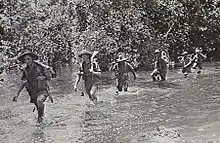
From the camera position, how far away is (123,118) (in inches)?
568

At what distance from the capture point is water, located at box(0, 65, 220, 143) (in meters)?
11.8

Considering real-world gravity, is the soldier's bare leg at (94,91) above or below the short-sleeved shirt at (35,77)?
below

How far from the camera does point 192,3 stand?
3828 centimetres

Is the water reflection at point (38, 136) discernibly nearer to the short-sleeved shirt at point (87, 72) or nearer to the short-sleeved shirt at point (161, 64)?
the short-sleeved shirt at point (87, 72)

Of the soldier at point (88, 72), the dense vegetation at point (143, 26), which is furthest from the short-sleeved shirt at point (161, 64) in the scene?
the dense vegetation at point (143, 26)

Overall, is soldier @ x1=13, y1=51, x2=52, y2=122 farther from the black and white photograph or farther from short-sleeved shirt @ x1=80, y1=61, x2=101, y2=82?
short-sleeved shirt @ x1=80, y1=61, x2=101, y2=82

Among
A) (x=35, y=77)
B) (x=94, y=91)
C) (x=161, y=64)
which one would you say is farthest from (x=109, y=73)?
(x=35, y=77)

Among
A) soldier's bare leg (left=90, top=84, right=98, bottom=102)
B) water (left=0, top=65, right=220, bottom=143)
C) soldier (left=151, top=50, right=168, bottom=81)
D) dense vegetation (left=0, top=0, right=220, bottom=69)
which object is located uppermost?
dense vegetation (left=0, top=0, right=220, bottom=69)

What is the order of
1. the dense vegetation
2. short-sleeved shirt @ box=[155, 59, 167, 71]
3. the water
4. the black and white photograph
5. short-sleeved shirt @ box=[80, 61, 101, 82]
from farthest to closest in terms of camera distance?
the dense vegetation
short-sleeved shirt @ box=[155, 59, 167, 71]
short-sleeved shirt @ box=[80, 61, 101, 82]
the black and white photograph
the water

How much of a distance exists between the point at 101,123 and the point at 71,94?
383 inches

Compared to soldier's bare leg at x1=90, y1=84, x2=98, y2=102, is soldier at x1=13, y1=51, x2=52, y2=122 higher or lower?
higher

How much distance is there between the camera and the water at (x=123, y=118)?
1181cm

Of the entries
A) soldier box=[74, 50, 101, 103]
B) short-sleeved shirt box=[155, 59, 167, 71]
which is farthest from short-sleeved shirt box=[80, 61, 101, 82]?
short-sleeved shirt box=[155, 59, 167, 71]

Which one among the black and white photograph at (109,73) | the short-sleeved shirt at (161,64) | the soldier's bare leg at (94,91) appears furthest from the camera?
the short-sleeved shirt at (161,64)
